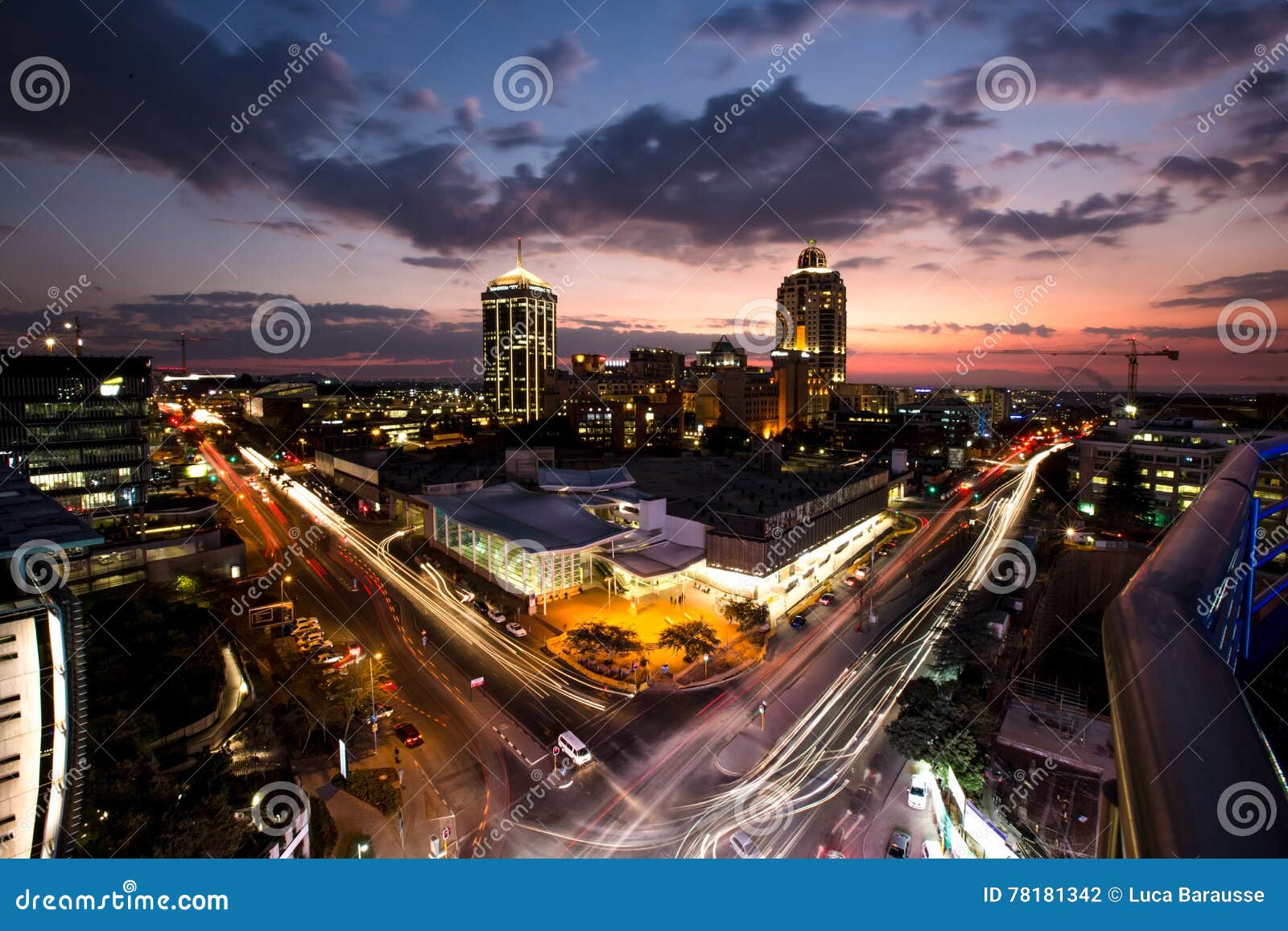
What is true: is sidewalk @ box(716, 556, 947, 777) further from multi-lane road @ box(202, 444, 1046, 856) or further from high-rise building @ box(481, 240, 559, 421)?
high-rise building @ box(481, 240, 559, 421)

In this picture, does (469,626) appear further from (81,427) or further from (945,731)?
(81,427)

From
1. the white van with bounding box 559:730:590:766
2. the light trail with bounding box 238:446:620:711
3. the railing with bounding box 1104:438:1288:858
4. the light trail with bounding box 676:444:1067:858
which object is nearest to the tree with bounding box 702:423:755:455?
the light trail with bounding box 238:446:620:711

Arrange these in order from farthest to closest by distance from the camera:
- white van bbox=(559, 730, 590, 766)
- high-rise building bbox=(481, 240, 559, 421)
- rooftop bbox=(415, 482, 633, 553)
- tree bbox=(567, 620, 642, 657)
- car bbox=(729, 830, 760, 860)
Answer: high-rise building bbox=(481, 240, 559, 421), rooftop bbox=(415, 482, 633, 553), tree bbox=(567, 620, 642, 657), white van bbox=(559, 730, 590, 766), car bbox=(729, 830, 760, 860)

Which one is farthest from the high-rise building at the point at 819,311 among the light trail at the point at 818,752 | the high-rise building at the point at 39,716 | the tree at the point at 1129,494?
the high-rise building at the point at 39,716

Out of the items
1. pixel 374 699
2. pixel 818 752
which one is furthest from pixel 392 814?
pixel 818 752

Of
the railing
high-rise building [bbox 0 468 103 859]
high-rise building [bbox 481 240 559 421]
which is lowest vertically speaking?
high-rise building [bbox 0 468 103 859]

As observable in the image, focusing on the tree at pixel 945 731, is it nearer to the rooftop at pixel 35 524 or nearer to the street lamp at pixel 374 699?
the street lamp at pixel 374 699
